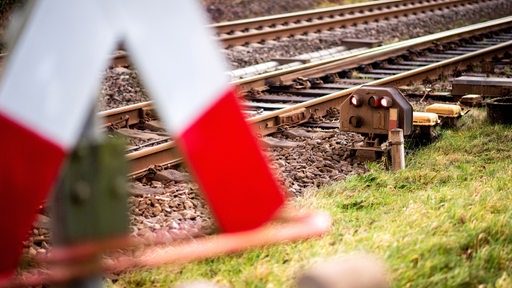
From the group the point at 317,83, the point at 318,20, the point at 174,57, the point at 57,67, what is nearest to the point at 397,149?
the point at 317,83

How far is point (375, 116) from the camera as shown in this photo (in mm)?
6746

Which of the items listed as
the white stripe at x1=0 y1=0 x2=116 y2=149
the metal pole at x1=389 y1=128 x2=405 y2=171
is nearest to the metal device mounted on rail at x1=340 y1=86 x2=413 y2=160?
the metal pole at x1=389 y1=128 x2=405 y2=171

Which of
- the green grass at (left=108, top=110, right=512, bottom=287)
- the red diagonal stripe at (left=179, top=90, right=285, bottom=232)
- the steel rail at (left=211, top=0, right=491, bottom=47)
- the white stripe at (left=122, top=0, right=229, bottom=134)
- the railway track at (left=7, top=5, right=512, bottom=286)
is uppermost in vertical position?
the white stripe at (left=122, top=0, right=229, bottom=134)

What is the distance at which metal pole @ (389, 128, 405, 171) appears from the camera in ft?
20.0

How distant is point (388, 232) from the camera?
4324mm

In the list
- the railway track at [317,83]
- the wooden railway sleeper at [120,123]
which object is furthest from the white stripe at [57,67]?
the wooden railway sleeper at [120,123]

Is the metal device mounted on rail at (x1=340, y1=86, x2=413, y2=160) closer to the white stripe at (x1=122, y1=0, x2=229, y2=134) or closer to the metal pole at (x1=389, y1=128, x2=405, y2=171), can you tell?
the metal pole at (x1=389, y1=128, x2=405, y2=171)

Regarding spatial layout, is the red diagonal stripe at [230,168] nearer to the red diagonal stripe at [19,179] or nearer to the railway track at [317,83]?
the red diagonal stripe at [19,179]

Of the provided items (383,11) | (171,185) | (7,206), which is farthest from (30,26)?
(383,11)

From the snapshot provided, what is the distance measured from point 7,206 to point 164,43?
50 cm

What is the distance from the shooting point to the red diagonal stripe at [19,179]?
5.88 feet

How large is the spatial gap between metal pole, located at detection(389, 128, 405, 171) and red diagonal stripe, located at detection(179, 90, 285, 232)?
4.17 metres

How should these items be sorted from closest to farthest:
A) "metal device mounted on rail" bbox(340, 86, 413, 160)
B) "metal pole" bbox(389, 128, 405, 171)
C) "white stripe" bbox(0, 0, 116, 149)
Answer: "white stripe" bbox(0, 0, 116, 149) < "metal pole" bbox(389, 128, 405, 171) < "metal device mounted on rail" bbox(340, 86, 413, 160)

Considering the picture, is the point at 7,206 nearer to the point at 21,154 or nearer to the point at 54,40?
the point at 21,154
